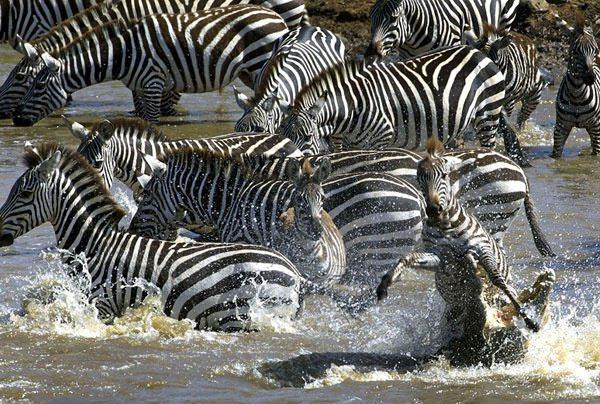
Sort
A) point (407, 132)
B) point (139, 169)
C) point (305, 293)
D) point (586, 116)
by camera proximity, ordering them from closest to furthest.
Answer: point (305, 293) → point (139, 169) → point (407, 132) → point (586, 116)

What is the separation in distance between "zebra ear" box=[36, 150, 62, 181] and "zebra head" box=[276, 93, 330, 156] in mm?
3265

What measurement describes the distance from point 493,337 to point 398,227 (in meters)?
1.91

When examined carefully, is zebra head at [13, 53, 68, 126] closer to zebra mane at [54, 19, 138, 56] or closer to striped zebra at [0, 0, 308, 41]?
zebra mane at [54, 19, 138, 56]

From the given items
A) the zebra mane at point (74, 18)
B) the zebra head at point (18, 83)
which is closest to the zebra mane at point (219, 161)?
the zebra head at point (18, 83)

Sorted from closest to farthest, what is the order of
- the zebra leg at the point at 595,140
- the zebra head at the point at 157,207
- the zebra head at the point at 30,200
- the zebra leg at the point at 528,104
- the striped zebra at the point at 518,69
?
1. the zebra head at the point at 30,200
2. the zebra head at the point at 157,207
3. the zebra leg at the point at 595,140
4. the striped zebra at the point at 518,69
5. the zebra leg at the point at 528,104

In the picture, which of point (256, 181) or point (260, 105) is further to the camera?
point (260, 105)

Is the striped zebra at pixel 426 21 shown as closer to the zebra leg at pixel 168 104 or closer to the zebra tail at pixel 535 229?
the zebra leg at pixel 168 104

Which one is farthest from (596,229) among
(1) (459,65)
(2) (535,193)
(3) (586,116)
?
(3) (586,116)

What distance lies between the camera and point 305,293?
31.6ft

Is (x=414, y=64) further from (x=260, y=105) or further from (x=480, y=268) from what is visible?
(x=480, y=268)

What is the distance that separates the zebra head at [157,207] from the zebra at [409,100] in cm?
265

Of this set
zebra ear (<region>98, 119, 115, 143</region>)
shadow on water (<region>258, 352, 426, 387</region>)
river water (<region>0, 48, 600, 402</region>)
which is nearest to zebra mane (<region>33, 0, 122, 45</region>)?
zebra ear (<region>98, 119, 115, 143</region>)

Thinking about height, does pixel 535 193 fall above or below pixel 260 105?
below

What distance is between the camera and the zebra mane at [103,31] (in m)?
16.8
